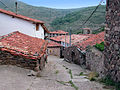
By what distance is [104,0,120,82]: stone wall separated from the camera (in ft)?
16.4

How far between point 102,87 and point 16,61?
4212 mm

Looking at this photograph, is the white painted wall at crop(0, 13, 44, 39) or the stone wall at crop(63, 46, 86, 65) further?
the white painted wall at crop(0, 13, 44, 39)

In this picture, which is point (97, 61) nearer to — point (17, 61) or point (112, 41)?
point (112, 41)

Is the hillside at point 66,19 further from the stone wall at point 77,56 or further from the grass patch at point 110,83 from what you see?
the grass patch at point 110,83

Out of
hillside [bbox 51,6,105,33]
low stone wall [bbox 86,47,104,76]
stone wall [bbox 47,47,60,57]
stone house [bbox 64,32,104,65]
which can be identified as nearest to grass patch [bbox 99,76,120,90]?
low stone wall [bbox 86,47,104,76]

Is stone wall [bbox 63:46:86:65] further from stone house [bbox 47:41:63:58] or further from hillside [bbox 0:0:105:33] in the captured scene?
hillside [bbox 0:0:105:33]

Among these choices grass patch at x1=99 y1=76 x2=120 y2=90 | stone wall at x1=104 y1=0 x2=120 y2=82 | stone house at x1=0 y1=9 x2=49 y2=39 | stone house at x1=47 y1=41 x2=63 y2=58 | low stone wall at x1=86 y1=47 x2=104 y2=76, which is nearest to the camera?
grass patch at x1=99 y1=76 x2=120 y2=90

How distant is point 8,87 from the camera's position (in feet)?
16.3

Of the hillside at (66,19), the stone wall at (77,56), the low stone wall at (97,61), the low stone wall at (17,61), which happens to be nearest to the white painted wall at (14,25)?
the stone wall at (77,56)

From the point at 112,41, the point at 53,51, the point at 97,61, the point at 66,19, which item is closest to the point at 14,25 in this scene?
the point at 97,61

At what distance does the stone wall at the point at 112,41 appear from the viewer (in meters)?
5.01

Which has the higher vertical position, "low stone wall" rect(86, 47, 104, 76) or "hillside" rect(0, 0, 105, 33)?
"hillside" rect(0, 0, 105, 33)

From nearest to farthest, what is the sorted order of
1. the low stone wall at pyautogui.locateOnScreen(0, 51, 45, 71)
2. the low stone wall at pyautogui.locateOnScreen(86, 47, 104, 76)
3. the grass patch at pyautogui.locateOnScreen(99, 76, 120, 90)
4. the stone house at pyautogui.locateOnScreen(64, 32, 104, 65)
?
the grass patch at pyautogui.locateOnScreen(99, 76, 120, 90), the low stone wall at pyautogui.locateOnScreen(86, 47, 104, 76), the low stone wall at pyautogui.locateOnScreen(0, 51, 45, 71), the stone house at pyautogui.locateOnScreen(64, 32, 104, 65)

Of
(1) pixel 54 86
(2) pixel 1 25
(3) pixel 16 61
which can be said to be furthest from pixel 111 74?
(2) pixel 1 25
